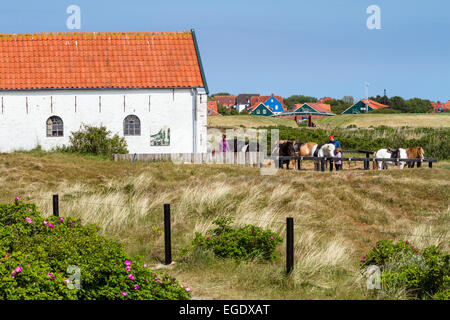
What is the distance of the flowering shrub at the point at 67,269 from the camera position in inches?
259

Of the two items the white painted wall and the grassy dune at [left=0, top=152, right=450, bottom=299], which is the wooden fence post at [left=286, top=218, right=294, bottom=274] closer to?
the grassy dune at [left=0, top=152, right=450, bottom=299]

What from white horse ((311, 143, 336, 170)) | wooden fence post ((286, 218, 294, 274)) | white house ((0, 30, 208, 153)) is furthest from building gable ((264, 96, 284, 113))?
wooden fence post ((286, 218, 294, 274))

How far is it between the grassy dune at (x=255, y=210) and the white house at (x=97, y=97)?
4285 mm

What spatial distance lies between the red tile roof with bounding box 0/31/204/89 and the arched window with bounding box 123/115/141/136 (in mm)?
1812

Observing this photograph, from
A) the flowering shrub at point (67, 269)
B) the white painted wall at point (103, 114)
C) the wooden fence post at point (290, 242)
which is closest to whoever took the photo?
the flowering shrub at point (67, 269)

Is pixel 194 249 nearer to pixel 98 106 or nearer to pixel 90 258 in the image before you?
pixel 90 258

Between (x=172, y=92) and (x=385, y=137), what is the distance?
20.1m

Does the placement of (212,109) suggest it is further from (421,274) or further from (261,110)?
(421,274)

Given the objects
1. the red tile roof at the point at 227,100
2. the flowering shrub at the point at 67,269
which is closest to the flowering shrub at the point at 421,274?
the flowering shrub at the point at 67,269

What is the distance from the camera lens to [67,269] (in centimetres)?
732

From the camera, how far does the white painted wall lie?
93.2 ft

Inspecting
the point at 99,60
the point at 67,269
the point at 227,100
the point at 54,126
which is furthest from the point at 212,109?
the point at 67,269

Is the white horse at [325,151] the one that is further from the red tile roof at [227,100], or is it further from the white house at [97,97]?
the red tile roof at [227,100]

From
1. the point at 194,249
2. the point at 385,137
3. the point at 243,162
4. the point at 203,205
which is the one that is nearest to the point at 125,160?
the point at 243,162
